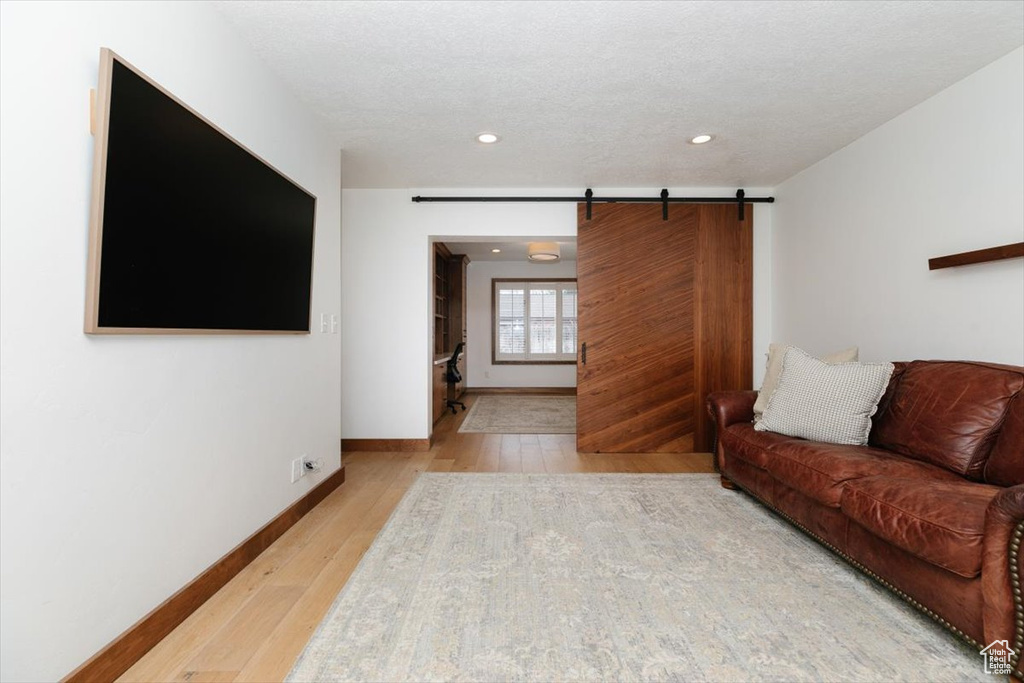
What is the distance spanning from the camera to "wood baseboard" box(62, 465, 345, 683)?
1458 millimetres

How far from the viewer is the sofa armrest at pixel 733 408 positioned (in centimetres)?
329

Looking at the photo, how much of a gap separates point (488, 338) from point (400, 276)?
453 cm

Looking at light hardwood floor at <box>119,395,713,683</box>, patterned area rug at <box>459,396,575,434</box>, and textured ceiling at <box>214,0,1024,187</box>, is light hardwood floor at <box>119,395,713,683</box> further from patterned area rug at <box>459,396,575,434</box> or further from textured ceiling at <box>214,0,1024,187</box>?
textured ceiling at <box>214,0,1024,187</box>

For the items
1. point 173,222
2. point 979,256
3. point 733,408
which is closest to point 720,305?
point 733,408

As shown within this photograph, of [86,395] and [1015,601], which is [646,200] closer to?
[1015,601]

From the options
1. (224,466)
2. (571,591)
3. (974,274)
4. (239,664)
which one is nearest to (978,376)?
(974,274)

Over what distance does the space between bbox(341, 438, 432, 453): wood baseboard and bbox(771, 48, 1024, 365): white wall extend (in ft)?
11.5

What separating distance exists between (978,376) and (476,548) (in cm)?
246

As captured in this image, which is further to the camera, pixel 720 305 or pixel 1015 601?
pixel 720 305

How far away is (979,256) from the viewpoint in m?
2.43

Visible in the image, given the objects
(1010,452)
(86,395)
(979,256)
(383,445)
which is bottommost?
(383,445)

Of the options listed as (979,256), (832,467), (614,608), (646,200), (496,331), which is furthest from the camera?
(496,331)

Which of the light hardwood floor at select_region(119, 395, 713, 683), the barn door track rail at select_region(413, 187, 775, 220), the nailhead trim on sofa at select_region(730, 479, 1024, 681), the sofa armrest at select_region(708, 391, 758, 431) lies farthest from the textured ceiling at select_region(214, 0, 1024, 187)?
the light hardwood floor at select_region(119, 395, 713, 683)

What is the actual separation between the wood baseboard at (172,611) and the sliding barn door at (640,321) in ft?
9.23
